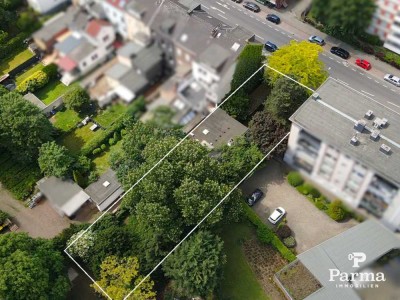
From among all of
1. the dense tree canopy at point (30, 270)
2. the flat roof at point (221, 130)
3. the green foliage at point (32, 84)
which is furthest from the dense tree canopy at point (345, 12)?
the green foliage at point (32, 84)

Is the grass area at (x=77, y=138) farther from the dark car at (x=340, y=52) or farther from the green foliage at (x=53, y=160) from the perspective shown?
the dark car at (x=340, y=52)

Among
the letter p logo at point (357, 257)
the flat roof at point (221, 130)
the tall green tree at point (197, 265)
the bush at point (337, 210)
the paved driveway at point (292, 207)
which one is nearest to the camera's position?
the bush at point (337, 210)

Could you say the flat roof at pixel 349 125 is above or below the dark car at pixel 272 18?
above

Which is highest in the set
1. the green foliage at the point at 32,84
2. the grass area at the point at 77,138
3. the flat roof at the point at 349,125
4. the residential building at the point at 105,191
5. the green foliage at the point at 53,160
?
the flat roof at the point at 349,125

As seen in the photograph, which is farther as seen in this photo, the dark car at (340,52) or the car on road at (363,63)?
the dark car at (340,52)

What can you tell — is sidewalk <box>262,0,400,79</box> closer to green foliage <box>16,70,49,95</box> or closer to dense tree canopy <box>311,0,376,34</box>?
dense tree canopy <box>311,0,376,34</box>

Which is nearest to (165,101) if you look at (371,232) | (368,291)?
(371,232)
